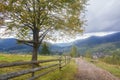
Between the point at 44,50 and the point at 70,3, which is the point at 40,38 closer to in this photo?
the point at 70,3

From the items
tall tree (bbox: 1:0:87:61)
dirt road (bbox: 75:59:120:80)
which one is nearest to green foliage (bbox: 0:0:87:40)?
tall tree (bbox: 1:0:87:61)

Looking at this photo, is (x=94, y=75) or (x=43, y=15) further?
(x=43, y=15)

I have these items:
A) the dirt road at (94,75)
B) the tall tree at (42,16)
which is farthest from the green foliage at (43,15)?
the dirt road at (94,75)

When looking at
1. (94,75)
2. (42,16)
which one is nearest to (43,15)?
(42,16)

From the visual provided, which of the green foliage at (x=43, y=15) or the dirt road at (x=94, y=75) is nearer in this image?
the dirt road at (x=94, y=75)

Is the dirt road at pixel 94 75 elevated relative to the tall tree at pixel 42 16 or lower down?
lower down

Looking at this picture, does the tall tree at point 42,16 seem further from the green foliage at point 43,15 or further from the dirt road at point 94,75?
the dirt road at point 94,75

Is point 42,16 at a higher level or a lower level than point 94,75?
higher

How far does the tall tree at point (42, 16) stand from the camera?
28422 millimetres

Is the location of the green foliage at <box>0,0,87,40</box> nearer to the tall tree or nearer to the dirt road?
the tall tree

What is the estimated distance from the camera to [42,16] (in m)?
29.7

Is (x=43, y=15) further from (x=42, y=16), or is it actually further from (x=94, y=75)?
(x=94, y=75)

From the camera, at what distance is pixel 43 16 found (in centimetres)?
2961

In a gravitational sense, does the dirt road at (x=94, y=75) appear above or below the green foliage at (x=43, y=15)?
below
